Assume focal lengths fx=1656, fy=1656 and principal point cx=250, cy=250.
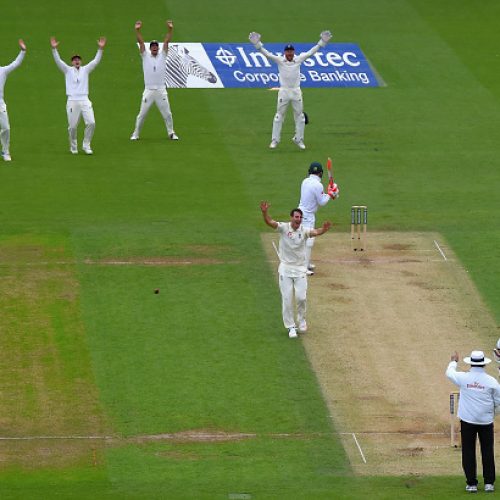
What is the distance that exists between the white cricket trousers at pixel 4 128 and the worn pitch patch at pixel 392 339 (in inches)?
293

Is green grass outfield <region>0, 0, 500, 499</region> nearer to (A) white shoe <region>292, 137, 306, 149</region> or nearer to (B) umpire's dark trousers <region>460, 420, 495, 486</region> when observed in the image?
(A) white shoe <region>292, 137, 306, 149</region>

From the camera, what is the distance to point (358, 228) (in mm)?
30469

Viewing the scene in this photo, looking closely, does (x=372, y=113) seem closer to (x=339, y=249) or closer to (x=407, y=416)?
(x=339, y=249)

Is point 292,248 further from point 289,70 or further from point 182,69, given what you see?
point 182,69

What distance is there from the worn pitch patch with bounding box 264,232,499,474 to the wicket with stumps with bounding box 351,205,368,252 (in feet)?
0.51

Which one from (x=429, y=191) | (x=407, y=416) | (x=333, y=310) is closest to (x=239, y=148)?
(x=429, y=191)

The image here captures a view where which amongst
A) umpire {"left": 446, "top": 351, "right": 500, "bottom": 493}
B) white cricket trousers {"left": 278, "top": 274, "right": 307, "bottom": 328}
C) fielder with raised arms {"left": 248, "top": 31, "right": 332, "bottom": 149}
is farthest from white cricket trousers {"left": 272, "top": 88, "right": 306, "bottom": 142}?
umpire {"left": 446, "top": 351, "right": 500, "bottom": 493}

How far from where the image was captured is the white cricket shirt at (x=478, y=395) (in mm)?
20594

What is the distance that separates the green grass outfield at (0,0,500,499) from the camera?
22188mm

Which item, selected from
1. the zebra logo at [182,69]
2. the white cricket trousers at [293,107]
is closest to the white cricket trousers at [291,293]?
the white cricket trousers at [293,107]

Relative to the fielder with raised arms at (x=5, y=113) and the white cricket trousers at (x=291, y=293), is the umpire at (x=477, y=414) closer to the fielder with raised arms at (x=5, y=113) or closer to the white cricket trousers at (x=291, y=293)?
the white cricket trousers at (x=291, y=293)

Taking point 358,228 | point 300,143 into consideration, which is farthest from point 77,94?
point 358,228

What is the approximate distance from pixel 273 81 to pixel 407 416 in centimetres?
2096

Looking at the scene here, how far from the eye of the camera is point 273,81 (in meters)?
43.2
